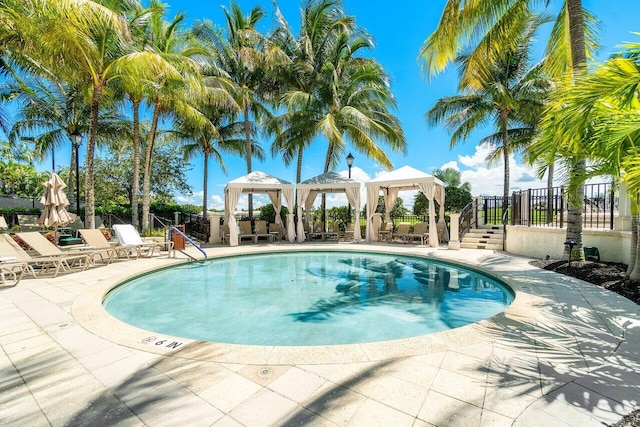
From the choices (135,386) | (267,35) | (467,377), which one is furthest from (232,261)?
(267,35)

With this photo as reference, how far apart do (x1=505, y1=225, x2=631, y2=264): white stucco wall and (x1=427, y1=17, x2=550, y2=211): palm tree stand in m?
5.40

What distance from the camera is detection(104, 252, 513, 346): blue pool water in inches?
192

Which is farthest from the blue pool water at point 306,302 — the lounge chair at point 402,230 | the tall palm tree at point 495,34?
the lounge chair at point 402,230

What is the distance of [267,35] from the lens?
1680 cm

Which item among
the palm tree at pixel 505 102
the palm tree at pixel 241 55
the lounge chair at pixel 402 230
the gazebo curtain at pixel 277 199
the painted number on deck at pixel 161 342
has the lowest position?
the painted number on deck at pixel 161 342

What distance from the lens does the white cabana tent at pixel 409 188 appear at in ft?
40.2

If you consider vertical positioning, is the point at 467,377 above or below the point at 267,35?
below

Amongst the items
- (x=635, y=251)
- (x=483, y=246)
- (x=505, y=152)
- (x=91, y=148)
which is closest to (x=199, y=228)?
(x=91, y=148)

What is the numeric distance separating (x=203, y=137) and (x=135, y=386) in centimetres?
1826

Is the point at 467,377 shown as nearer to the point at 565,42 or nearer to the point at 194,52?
the point at 565,42

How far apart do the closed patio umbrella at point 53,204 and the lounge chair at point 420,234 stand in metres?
12.3

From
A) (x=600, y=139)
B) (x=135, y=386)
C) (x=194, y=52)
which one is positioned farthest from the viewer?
(x=194, y=52)

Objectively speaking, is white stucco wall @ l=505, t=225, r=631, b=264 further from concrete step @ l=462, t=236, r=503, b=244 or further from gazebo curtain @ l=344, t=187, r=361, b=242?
gazebo curtain @ l=344, t=187, r=361, b=242

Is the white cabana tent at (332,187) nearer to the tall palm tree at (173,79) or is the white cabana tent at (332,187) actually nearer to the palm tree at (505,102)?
the tall palm tree at (173,79)
